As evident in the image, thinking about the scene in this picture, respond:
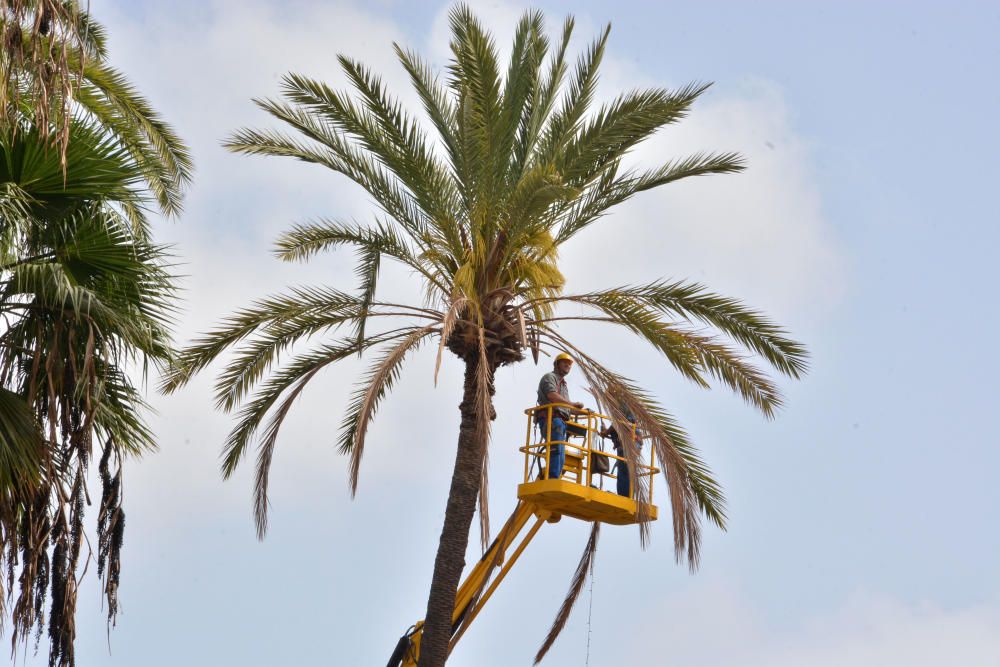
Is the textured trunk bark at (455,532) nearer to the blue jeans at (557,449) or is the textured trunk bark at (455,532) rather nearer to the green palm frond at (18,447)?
the blue jeans at (557,449)

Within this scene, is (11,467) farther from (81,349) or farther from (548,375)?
(548,375)

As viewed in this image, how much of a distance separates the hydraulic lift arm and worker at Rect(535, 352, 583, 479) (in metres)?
1.35

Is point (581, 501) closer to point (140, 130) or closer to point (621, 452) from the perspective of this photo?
point (621, 452)

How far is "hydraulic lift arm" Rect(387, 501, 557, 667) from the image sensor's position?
1864cm

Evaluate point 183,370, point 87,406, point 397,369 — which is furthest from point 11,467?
point 397,369

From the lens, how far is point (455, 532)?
701 inches

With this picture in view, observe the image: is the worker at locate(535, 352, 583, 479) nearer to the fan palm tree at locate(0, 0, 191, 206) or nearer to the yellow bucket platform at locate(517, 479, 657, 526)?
the yellow bucket platform at locate(517, 479, 657, 526)

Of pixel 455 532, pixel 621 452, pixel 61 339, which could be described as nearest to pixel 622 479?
pixel 621 452

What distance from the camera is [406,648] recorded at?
1877 cm

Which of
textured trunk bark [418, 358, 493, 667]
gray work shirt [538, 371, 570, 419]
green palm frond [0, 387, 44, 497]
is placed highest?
gray work shirt [538, 371, 570, 419]

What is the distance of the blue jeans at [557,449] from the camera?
17109 mm

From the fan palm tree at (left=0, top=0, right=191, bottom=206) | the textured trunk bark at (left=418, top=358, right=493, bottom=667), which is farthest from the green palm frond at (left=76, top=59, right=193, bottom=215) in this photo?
the textured trunk bark at (left=418, top=358, right=493, bottom=667)

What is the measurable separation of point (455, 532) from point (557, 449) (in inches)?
67.1

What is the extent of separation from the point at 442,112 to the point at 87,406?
6581 millimetres
